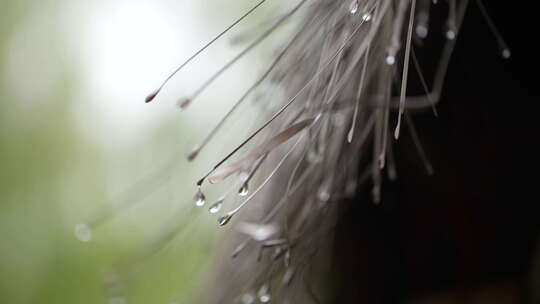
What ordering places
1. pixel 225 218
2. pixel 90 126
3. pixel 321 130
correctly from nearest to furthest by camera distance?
pixel 225 218, pixel 321 130, pixel 90 126

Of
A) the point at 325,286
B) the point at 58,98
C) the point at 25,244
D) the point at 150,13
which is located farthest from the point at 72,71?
the point at 325,286

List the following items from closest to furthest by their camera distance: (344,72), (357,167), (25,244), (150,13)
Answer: (344,72) → (357,167) → (150,13) → (25,244)

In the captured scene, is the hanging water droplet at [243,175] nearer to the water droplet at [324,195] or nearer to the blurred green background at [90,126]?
the water droplet at [324,195]

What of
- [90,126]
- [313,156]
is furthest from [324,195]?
[90,126]

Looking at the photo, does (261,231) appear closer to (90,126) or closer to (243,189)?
(243,189)

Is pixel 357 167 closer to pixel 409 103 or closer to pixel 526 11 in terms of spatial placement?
pixel 409 103

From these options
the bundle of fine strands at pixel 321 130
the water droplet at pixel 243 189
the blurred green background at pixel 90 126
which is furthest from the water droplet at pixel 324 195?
the blurred green background at pixel 90 126
